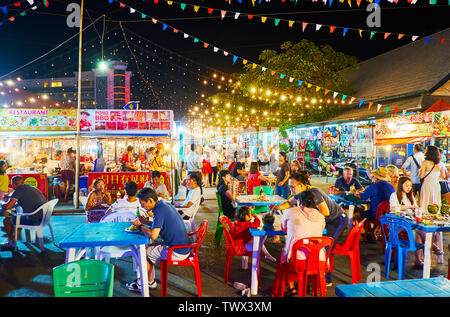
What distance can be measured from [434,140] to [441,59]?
460 cm

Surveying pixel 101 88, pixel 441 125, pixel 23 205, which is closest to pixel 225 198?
pixel 23 205

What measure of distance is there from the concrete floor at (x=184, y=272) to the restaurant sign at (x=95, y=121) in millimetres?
4402

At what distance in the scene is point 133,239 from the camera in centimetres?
358

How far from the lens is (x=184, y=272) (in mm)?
4781

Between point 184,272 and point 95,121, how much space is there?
266 inches

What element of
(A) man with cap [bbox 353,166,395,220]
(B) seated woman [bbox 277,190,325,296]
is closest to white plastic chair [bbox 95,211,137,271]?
(B) seated woman [bbox 277,190,325,296]

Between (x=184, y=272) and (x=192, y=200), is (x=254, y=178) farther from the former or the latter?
(x=184, y=272)

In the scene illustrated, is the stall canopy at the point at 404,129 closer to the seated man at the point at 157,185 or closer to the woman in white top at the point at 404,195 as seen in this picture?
the woman in white top at the point at 404,195

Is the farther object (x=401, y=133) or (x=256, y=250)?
(x=401, y=133)

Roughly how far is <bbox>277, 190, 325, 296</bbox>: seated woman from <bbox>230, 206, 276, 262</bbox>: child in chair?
0.77m

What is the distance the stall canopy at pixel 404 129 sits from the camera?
32.4 feet
